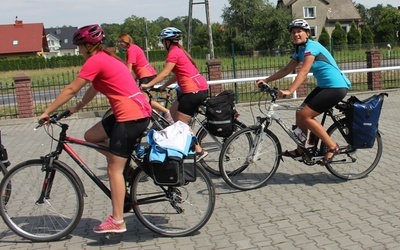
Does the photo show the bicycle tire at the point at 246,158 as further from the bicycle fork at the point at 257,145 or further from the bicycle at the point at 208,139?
the bicycle at the point at 208,139

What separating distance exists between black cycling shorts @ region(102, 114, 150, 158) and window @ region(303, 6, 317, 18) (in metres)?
70.9

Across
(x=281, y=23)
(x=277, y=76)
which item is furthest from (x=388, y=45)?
(x=281, y=23)

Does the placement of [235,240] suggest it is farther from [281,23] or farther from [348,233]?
[281,23]

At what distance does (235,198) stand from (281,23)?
5526 centimetres

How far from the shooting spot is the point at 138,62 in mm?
9234

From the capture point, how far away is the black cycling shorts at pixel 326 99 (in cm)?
612

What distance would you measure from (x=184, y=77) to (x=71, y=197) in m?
2.44

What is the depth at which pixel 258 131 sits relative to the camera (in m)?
6.28

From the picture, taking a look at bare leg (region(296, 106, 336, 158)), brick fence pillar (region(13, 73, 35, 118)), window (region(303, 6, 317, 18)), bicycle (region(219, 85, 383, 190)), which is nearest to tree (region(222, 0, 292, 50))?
window (region(303, 6, 317, 18))

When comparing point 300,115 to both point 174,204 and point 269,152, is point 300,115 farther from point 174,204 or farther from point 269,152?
point 174,204

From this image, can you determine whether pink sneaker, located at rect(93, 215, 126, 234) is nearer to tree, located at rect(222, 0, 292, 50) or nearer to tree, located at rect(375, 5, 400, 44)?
tree, located at rect(222, 0, 292, 50)

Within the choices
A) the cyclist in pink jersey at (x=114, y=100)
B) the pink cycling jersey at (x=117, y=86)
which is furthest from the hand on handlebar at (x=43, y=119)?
the pink cycling jersey at (x=117, y=86)

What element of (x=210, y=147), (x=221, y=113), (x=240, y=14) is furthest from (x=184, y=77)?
(x=240, y=14)

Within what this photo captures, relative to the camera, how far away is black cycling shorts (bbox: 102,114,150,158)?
4707 millimetres
